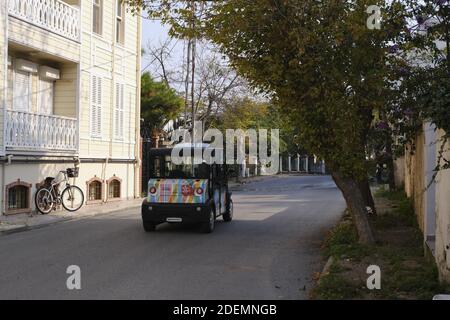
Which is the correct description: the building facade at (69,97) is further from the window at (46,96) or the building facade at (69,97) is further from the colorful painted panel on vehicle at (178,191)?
the colorful painted panel on vehicle at (178,191)

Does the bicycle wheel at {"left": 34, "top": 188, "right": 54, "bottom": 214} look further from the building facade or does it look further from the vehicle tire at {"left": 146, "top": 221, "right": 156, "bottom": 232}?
the vehicle tire at {"left": 146, "top": 221, "right": 156, "bottom": 232}

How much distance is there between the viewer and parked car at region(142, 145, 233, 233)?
45.8 ft

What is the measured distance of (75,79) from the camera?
20.2 m

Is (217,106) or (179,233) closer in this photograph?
(179,233)

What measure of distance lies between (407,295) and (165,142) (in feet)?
91.0

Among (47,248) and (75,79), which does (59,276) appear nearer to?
(47,248)

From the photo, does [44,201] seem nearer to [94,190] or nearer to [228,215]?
[94,190]

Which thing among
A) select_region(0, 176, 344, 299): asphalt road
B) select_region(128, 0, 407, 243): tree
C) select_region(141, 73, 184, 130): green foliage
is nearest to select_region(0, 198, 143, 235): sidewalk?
select_region(0, 176, 344, 299): asphalt road

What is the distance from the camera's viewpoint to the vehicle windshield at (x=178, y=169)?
14359mm

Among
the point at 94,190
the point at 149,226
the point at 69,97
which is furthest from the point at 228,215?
the point at 69,97

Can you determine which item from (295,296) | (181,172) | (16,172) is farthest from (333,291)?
(16,172)

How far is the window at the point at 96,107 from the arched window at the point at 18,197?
4558 mm

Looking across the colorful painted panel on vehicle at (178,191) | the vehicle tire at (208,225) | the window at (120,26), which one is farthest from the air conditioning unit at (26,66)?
the vehicle tire at (208,225)
